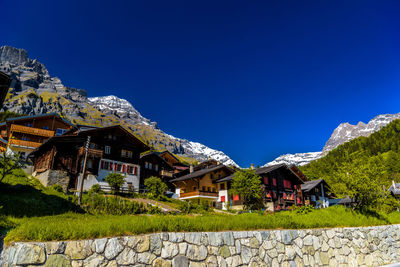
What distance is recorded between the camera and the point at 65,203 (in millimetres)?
20109

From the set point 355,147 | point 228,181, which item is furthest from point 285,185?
point 355,147

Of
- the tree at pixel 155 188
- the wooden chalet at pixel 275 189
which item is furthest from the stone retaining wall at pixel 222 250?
the wooden chalet at pixel 275 189

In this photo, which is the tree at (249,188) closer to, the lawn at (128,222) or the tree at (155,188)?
the tree at (155,188)

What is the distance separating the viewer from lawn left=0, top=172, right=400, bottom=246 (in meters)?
7.44

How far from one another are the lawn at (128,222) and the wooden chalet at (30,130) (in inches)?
1148

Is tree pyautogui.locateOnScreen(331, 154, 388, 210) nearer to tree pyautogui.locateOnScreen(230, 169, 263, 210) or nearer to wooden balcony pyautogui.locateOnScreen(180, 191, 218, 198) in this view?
tree pyautogui.locateOnScreen(230, 169, 263, 210)

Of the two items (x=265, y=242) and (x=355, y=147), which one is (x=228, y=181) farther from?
(x=355, y=147)

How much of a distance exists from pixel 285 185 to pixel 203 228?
45452 mm

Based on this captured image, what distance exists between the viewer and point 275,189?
48688mm

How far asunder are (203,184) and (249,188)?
16.3 m

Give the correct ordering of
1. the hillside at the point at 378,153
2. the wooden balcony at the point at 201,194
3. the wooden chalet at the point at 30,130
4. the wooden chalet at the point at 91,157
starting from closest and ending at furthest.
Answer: the wooden chalet at the point at 91,157 < the wooden chalet at the point at 30,130 < the wooden balcony at the point at 201,194 < the hillside at the point at 378,153

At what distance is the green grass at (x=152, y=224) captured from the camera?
729cm

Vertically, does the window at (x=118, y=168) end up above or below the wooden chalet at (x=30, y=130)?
below

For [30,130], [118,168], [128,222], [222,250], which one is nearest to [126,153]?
[118,168]
